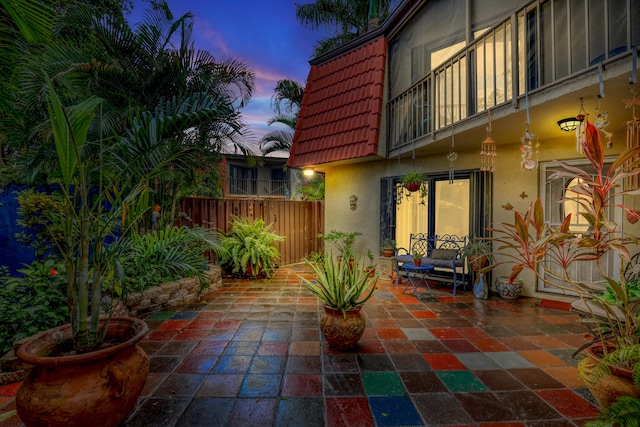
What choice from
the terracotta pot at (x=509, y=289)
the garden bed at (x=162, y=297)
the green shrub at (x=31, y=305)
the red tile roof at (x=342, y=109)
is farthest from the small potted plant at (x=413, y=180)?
the green shrub at (x=31, y=305)

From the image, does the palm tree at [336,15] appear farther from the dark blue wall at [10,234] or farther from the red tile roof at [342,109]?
the dark blue wall at [10,234]

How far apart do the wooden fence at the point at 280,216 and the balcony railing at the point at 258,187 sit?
6999 mm

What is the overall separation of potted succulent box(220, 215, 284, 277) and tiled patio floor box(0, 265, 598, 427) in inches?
74.3

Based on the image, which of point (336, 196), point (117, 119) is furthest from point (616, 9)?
point (117, 119)

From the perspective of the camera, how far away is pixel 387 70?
21.3 ft

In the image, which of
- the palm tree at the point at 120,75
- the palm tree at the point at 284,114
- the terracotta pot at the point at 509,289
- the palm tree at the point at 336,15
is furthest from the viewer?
the palm tree at the point at 336,15

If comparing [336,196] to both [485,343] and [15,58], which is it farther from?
[15,58]

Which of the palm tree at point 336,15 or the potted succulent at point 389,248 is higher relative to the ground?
the palm tree at point 336,15

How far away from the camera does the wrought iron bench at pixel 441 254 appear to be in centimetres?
523

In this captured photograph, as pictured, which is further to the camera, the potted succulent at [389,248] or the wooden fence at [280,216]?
the wooden fence at [280,216]

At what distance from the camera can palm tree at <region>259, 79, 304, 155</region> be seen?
388 inches

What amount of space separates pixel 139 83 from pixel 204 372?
4.37 m

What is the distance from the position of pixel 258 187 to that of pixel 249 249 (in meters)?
10.6

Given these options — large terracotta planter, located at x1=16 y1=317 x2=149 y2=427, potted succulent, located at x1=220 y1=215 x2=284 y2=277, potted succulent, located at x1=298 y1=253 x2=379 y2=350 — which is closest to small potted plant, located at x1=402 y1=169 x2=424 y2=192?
potted succulent, located at x1=298 y1=253 x2=379 y2=350
